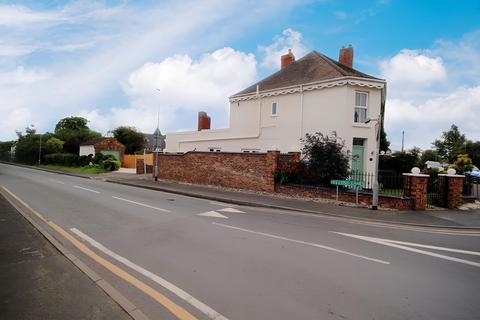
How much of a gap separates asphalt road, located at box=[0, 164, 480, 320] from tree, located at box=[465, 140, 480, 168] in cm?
6861

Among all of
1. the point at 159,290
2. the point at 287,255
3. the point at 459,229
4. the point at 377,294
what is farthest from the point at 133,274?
the point at 459,229

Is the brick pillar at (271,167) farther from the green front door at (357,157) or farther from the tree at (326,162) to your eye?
the green front door at (357,157)

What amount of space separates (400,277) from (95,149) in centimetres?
4687

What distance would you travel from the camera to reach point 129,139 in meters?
62.2

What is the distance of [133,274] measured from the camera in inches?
192

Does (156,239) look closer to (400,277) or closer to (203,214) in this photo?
(203,214)

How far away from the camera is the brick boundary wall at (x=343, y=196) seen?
1308 cm

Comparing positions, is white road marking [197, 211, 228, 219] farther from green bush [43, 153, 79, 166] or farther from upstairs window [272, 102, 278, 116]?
green bush [43, 153, 79, 166]

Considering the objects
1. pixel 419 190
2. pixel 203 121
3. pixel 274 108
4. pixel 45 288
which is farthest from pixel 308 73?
pixel 45 288

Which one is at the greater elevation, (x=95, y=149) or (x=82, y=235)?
(x=95, y=149)

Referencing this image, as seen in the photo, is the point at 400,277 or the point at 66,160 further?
the point at 66,160

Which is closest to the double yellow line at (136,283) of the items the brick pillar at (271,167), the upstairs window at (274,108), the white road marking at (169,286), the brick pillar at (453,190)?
the white road marking at (169,286)

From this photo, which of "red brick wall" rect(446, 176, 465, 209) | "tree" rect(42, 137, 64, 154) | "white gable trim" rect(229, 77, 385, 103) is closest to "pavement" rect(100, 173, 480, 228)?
"red brick wall" rect(446, 176, 465, 209)

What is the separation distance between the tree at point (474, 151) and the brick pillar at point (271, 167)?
6599 centimetres
